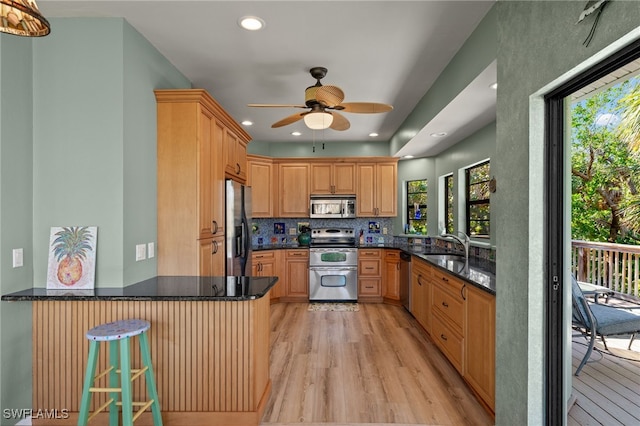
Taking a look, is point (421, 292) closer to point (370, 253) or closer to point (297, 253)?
point (370, 253)

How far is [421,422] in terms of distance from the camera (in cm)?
226

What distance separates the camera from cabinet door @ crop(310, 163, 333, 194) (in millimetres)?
5801

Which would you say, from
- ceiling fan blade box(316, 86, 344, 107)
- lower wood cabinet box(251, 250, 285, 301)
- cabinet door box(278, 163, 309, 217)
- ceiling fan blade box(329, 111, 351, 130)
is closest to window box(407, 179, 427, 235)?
cabinet door box(278, 163, 309, 217)

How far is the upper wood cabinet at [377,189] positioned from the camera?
5.76 metres

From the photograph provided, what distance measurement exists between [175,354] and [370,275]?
3725 mm

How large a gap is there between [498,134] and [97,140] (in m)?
2.57

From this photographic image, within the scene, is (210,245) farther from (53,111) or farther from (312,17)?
(312,17)

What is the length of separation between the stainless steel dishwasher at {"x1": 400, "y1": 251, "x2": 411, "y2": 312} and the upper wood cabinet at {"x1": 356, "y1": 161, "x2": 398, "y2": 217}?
99cm

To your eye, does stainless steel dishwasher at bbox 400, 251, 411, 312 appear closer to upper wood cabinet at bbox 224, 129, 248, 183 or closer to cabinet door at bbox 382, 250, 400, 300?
cabinet door at bbox 382, 250, 400, 300

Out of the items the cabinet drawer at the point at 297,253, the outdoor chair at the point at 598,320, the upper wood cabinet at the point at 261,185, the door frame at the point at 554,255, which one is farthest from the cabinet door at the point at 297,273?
the outdoor chair at the point at 598,320

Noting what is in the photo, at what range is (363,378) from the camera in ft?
9.40

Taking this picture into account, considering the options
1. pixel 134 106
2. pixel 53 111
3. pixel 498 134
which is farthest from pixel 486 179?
pixel 53 111

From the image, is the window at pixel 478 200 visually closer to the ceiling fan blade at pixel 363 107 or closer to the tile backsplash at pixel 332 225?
the tile backsplash at pixel 332 225

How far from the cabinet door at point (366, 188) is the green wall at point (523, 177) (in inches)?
145
